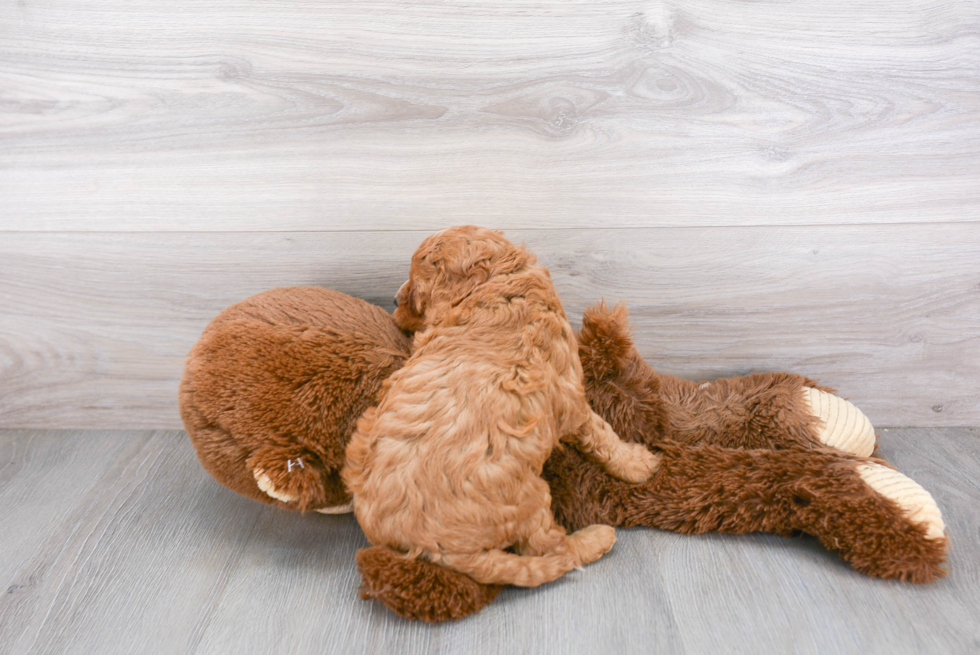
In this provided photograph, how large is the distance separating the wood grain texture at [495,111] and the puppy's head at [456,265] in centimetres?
25

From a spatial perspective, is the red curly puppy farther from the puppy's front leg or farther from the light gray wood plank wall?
the light gray wood plank wall

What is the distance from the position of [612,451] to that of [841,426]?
449 millimetres

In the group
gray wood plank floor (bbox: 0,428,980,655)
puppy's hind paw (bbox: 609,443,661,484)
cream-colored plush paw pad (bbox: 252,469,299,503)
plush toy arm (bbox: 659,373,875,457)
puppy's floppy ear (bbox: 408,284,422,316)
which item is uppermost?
puppy's floppy ear (bbox: 408,284,422,316)

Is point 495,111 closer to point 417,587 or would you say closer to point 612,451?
point 612,451

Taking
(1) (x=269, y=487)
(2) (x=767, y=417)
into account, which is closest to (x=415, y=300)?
(1) (x=269, y=487)

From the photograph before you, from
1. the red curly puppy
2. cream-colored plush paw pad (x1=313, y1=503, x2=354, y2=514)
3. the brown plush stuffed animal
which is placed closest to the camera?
the red curly puppy

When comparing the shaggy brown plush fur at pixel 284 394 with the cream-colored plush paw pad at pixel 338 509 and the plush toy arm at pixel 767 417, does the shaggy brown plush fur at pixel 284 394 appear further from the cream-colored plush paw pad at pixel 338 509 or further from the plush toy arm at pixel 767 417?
the plush toy arm at pixel 767 417

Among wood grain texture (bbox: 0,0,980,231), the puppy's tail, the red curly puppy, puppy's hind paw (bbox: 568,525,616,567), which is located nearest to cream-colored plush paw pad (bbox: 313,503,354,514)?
the red curly puppy

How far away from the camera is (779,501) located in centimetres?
114

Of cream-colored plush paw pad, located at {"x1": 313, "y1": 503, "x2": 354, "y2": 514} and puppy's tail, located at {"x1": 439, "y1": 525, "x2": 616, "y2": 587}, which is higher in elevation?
puppy's tail, located at {"x1": 439, "y1": 525, "x2": 616, "y2": 587}

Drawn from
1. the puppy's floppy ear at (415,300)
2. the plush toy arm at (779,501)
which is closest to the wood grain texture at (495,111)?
the puppy's floppy ear at (415,300)

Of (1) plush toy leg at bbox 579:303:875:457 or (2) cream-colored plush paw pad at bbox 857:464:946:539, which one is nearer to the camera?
(2) cream-colored plush paw pad at bbox 857:464:946:539

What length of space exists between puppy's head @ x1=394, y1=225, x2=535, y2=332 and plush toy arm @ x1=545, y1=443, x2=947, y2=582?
362 mm

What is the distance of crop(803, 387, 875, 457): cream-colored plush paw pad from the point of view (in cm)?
123
